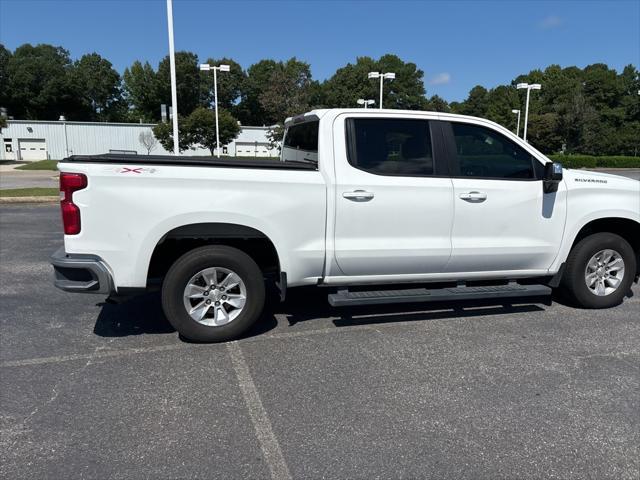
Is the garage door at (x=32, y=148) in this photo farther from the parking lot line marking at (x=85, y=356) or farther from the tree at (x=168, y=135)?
the parking lot line marking at (x=85, y=356)

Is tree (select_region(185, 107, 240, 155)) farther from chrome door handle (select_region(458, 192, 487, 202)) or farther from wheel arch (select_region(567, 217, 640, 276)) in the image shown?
chrome door handle (select_region(458, 192, 487, 202))

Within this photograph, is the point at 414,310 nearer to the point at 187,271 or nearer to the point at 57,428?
the point at 187,271

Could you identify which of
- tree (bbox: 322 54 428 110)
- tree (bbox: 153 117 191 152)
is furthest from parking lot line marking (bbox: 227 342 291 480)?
tree (bbox: 322 54 428 110)

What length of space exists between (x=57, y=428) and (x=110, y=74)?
108198mm

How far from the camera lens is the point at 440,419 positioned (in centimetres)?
323

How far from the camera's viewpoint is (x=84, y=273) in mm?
4035

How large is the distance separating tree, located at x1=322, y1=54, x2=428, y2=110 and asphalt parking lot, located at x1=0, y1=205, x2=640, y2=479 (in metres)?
85.2

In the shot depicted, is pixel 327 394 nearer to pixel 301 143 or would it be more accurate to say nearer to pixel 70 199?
pixel 70 199

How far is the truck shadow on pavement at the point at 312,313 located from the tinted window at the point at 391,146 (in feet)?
4.96

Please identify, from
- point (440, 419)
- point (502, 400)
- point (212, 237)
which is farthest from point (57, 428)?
point (502, 400)

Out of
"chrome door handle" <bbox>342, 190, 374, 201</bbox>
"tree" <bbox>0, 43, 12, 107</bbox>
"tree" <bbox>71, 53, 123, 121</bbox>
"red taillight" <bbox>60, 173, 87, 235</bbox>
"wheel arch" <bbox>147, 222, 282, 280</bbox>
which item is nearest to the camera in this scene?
"red taillight" <bbox>60, 173, 87, 235</bbox>

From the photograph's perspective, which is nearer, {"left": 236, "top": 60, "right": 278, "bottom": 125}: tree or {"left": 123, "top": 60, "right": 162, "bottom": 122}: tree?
{"left": 123, "top": 60, "right": 162, "bottom": 122}: tree

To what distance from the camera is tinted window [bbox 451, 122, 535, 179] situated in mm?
4848

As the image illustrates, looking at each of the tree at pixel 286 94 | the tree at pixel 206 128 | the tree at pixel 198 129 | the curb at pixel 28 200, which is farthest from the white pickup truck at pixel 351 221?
the tree at pixel 286 94
